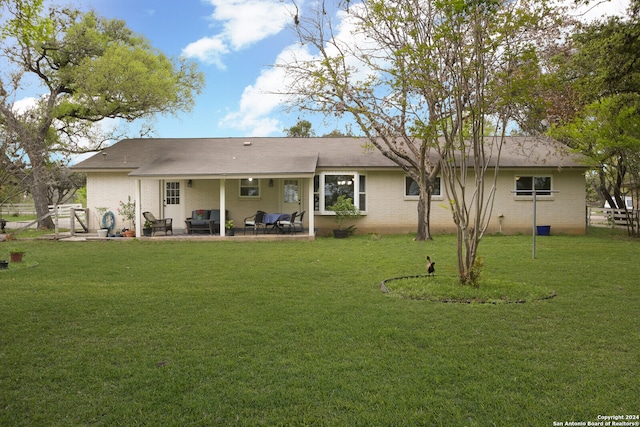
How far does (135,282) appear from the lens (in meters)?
7.52

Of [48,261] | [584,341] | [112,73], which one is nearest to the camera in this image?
[584,341]

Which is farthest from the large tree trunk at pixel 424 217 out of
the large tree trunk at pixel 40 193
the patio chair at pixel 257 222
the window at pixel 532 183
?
the large tree trunk at pixel 40 193

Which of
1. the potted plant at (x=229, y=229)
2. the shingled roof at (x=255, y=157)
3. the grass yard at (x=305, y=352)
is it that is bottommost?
the grass yard at (x=305, y=352)

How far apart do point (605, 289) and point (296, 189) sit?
1178 cm

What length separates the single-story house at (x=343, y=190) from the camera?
16.3 metres

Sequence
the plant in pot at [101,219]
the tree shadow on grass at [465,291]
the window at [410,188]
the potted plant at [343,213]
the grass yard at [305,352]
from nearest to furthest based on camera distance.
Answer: the grass yard at [305,352] → the tree shadow on grass at [465,291] → the potted plant at [343,213] → the plant in pot at [101,219] → the window at [410,188]

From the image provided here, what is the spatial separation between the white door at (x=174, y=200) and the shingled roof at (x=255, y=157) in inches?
41.7

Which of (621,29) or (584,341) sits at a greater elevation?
(621,29)

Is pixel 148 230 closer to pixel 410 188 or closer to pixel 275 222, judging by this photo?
pixel 275 222

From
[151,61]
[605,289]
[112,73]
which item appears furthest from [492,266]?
[151,61]

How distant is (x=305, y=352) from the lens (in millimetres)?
4078

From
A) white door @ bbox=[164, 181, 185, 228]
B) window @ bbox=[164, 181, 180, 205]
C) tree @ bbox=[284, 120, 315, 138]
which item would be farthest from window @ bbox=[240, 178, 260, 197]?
tree @ bbox=[284, 120, 315, 138]

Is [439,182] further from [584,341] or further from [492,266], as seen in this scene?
[584,341]

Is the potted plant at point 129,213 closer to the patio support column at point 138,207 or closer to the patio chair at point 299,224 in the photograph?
the patio support column at point 138,207
